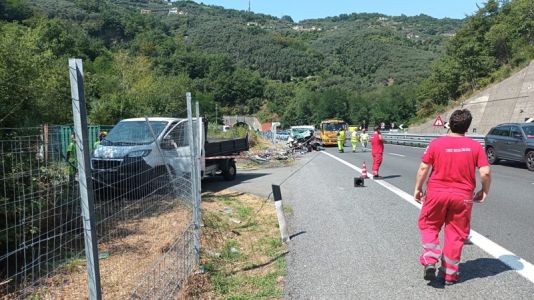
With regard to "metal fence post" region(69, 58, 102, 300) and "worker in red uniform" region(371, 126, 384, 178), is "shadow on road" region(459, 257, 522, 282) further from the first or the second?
"worker in red uniform" region(371, 126, 384, 178)

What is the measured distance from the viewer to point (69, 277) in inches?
223

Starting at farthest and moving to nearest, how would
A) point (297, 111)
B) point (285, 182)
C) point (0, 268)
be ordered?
point (297, 111) < point (285, 182) < point (0, 268)

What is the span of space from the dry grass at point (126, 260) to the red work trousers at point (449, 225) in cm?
322

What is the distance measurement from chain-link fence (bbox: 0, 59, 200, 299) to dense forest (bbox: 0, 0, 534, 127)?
2.03 metres

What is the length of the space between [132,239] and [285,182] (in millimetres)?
8065

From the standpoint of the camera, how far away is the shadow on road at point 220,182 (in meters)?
14.3

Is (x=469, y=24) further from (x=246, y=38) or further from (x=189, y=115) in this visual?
(x=246, y=38)

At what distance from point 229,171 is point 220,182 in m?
0.51

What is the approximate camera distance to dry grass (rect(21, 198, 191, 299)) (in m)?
5.23

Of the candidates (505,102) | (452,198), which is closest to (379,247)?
(452,198)

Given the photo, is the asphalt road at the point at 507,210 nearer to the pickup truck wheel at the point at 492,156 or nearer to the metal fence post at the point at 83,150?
the pickup truck wheel at the point at 492,156

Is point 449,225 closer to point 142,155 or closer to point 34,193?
point 34,193

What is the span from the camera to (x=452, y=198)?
4.85 m

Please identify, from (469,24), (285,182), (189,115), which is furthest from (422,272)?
(469,24)
